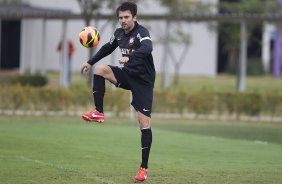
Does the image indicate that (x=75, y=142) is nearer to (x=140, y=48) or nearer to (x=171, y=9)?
(x=140, y=48)

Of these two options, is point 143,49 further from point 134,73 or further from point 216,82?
point 216,82

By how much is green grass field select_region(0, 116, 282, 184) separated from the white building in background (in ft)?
97.6

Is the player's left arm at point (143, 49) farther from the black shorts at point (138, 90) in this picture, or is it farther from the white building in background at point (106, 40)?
the white building in background at point (106, 40)

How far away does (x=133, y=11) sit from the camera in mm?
11250

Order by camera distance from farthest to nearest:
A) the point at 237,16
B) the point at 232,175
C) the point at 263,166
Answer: the point at 237,16 < the point at 263,166 < the point at 232,175

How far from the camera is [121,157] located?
46.6 ft

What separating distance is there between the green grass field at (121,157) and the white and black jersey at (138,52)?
1490 mm

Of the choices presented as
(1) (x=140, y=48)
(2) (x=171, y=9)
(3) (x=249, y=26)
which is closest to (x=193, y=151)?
(1) (x=140, y=48)

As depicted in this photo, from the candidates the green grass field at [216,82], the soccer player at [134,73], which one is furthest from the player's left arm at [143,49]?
the green grass field at [216,82]

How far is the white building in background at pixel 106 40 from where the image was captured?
5159 cm

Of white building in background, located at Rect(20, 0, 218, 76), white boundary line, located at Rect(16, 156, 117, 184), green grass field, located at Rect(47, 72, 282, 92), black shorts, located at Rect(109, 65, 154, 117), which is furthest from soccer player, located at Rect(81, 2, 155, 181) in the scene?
white building in background, located at Rect(20, 0, 218, 76)

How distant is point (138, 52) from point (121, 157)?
3586 millimetres

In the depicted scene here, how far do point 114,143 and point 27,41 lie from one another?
118 feet

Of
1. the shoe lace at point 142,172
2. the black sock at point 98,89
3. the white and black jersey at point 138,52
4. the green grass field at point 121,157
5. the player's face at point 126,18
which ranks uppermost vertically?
the player's face at point 126,18
